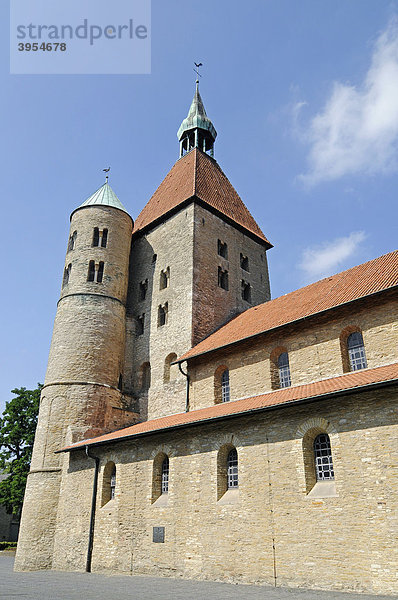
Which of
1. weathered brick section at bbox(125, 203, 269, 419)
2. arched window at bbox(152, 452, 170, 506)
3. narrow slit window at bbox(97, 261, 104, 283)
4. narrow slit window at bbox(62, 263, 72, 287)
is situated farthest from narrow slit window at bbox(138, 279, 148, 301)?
arched window at bbox(152, 452, 170, 506)

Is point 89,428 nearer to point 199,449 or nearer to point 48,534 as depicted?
point 48,534

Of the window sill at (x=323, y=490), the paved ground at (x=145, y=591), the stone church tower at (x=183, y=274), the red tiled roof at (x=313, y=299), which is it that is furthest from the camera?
the stone church tower at (x=183, y=274)

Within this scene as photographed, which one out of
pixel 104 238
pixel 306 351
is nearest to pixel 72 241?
pixel 104 238

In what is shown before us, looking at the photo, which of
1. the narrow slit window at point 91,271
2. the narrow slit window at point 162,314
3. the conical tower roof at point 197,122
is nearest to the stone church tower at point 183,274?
the narrow slit window at point 162,314

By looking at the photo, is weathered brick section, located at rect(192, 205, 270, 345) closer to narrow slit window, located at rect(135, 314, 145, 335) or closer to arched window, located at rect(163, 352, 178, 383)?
arched window, located at rect(163, 352, 178, 383)

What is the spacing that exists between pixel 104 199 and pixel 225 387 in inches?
615

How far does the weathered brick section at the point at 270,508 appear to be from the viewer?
10586 millimetres

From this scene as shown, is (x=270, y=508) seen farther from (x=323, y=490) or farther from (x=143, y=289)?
(x=143, y=289)

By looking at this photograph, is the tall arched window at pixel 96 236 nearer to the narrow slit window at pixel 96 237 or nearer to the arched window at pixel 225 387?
the narrow slit window at pixel 96 237

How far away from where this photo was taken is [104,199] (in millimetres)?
28938

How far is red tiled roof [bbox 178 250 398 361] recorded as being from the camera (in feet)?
53.5

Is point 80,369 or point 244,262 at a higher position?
point 244,262

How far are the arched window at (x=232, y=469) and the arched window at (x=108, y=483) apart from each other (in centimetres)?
627

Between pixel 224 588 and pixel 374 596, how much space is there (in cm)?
381
